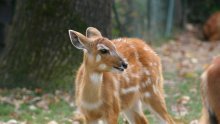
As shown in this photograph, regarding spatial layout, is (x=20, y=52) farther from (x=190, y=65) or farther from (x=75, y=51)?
(x=190, y=65)

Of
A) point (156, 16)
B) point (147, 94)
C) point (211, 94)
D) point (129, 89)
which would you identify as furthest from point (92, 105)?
point (156, 16)

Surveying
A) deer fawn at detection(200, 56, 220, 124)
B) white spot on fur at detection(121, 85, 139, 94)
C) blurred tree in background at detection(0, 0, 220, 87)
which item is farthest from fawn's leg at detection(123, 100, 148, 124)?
blurred tree in background at detection(0, 0, 220, 87)

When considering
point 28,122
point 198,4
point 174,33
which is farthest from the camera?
point 198,4

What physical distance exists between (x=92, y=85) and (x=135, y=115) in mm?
1352

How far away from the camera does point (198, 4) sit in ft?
75.6

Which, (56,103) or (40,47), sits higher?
(40,47)

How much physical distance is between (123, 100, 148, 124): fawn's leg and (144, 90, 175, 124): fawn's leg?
124 mm

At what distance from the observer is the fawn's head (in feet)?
25.2

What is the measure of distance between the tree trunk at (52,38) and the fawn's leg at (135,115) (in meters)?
3.01

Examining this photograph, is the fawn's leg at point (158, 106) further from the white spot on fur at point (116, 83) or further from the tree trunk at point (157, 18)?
the tree trunk at point (157, 18)

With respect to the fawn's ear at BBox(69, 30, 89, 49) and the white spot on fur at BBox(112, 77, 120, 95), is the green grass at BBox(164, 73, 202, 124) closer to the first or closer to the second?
the white spot on fur at BBox(112, 77, 120, 95)

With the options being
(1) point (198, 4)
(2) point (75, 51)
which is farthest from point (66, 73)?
(1) point (198, 4)

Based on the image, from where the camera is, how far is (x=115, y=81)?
27.0ft

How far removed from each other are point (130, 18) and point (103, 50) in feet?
29.1
